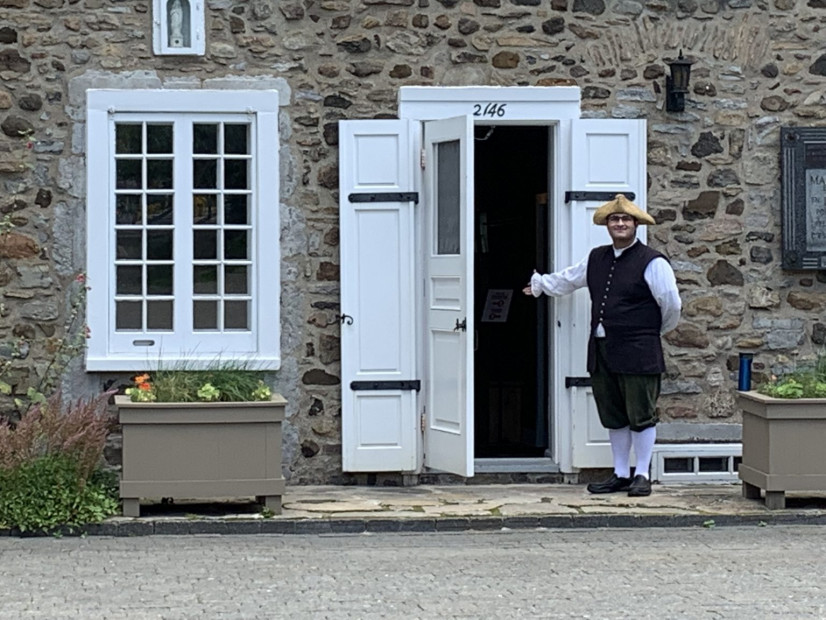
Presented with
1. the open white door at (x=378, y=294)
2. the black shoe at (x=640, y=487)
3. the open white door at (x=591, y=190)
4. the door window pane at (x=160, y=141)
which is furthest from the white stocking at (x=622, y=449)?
the door window pane at (x=160, y=141)

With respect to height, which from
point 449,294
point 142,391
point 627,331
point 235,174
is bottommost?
point 142,391

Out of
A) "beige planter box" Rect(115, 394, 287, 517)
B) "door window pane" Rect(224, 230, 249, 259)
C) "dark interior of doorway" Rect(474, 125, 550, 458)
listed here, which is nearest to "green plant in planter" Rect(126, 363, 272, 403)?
"beige planter box" Rect(115, 394, 287, 517)

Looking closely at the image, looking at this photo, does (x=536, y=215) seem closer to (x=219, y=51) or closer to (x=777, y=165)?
(x=777, y=165)

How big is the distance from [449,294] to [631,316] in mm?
1159

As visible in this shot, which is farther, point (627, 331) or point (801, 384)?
point (627, 331)

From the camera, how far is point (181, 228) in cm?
998

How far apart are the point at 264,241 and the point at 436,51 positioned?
1.64 meters

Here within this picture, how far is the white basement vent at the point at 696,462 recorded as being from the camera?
1031 centimetres

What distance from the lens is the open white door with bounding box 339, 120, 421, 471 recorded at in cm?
1004

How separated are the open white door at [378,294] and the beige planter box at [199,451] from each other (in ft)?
3.71

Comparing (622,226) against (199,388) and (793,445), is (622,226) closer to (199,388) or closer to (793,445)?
(793,445)

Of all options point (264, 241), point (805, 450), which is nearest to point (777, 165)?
point (805, 450)

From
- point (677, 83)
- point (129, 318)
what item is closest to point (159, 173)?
point (129, 318)

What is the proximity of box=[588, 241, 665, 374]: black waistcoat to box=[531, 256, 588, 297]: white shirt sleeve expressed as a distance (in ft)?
0.68
